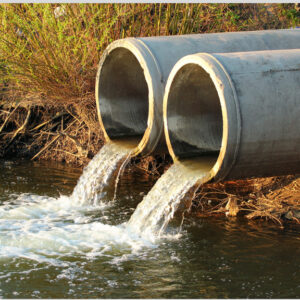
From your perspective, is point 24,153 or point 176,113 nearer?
point 176,113

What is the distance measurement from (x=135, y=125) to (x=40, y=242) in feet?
9.69

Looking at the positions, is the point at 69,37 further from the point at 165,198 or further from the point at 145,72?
the point at 165,198

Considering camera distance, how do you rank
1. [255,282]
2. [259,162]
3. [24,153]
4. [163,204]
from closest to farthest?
[255,282] → [259,162] → [163,204] → [24,153]

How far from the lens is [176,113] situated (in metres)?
6.85

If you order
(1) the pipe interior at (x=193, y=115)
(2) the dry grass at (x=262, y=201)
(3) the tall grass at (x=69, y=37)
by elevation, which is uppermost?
(3) the tall grass at (x=69, y=37)

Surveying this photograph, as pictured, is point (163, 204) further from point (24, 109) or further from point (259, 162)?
point (24, 109)

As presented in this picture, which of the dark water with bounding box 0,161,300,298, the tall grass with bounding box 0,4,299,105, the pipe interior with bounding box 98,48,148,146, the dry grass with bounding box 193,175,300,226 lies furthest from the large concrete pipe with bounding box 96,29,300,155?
the dark water with bounding box 0,161,300,298

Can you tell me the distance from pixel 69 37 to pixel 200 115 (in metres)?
2.57

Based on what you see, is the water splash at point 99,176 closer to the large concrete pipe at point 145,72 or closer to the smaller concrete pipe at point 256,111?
the large concrete pipe at point 145,72

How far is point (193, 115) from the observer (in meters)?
7.14

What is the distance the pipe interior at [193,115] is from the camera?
6732 mm

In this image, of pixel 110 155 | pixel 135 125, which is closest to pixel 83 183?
pixel 110 155

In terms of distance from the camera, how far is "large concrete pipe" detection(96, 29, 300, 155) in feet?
23.3

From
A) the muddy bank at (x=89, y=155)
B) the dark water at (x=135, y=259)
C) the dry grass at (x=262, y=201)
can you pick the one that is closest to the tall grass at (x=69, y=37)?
the muddy bank at (x=89, y=155)
